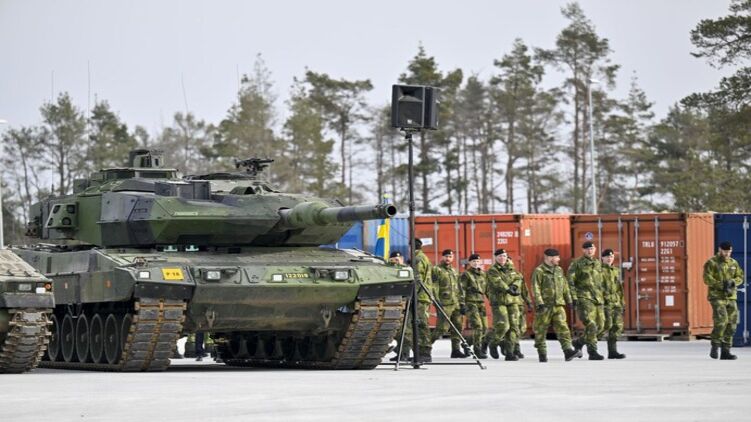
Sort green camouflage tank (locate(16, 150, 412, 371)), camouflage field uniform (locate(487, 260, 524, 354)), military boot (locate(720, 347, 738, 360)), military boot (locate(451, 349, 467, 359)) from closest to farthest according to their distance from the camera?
green camouflage tank (locate(16, 150, 412, 371)) < military boot (locate(720, 347, 738, 360)) < camouflage field uniform (locate(487, 260, 524, 354)) < military boot (locate(451, 349, 467, 359))

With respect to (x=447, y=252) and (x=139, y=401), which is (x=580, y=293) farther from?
(x=139, y=401)

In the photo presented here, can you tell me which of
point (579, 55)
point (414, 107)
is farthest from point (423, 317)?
point (579, 55)

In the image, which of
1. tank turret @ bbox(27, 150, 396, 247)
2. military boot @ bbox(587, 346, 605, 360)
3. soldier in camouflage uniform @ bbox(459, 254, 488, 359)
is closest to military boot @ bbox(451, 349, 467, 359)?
soldier in camouflage uniform @ bbox(459, 254, 488, 359)

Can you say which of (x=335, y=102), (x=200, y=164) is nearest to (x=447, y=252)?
(x=335, y=102)

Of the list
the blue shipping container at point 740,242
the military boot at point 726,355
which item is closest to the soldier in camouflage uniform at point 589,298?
the military boot at point 726,355

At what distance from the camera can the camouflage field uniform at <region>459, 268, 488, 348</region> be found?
25.4 m

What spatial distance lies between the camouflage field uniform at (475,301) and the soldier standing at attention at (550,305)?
76.6 inches

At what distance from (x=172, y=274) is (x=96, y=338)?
2.55 meters

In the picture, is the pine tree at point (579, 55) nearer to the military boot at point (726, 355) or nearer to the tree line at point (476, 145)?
the tree line at point (476, 145)

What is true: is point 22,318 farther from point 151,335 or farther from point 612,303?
point 612,303

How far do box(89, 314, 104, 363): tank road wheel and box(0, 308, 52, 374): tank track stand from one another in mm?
1014

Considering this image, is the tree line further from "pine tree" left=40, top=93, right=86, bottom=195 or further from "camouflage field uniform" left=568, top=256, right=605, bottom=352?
"camouflage field uniform" left=568, top=256, right=605, bottom=352

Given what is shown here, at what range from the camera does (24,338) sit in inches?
800

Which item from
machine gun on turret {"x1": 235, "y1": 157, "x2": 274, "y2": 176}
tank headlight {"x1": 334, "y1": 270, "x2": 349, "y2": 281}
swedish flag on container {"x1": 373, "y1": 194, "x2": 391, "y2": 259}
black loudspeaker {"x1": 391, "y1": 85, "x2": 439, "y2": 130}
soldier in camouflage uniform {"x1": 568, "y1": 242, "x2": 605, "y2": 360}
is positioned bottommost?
soldier in camouflage uniform {"x1": 568, "y1": 242, "x2": 605, "y2": 360}
